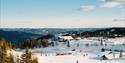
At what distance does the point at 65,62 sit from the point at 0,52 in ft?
161

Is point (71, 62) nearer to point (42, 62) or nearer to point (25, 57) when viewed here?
point (42, 62)

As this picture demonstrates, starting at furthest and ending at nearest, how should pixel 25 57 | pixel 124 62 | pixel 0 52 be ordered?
1. pixel 124 62
2. pixel 0 52
3. pixel 25 57

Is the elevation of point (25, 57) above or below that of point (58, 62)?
above

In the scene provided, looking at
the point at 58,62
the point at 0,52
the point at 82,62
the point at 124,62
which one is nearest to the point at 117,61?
the point at 124,62

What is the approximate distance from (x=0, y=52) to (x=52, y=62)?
158ft

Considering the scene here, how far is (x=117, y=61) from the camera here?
Answer: 107750mm

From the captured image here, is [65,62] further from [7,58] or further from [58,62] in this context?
[7,58]

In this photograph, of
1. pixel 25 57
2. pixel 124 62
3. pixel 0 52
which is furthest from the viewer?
pixel 124 62

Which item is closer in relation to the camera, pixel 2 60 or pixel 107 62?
pixel 2 60

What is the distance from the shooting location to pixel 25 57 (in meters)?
56.4

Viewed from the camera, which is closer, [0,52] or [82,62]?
[0,52]

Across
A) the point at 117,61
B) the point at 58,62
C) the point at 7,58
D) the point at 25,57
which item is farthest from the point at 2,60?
the point at 117,61

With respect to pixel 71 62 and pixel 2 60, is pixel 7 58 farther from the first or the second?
pixel 71 62

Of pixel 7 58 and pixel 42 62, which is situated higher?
pixel 7 58
